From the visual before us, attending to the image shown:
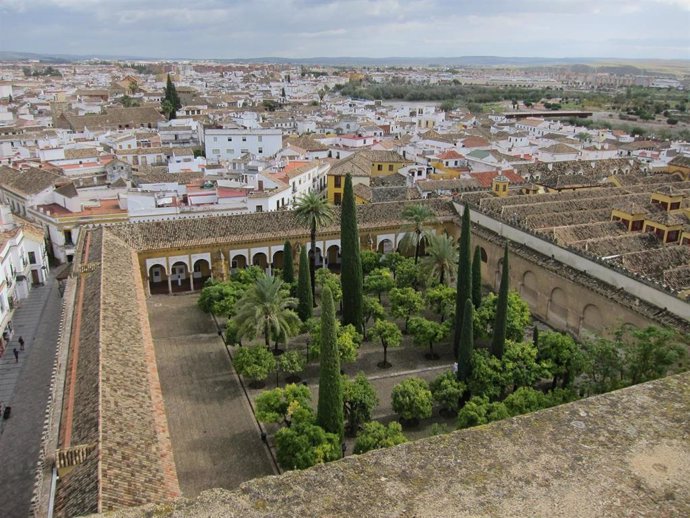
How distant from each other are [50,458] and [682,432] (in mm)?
11447

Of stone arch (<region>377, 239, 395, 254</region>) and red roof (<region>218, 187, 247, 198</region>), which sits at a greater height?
red roof (<region>218, 187, 247, 198</region>)

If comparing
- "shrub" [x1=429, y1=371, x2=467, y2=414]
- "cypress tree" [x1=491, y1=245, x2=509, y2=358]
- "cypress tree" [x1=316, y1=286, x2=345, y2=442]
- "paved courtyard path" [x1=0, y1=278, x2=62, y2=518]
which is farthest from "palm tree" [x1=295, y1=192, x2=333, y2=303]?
"cypress tree" [x1=316, y1=286, x2=345, y2=442]

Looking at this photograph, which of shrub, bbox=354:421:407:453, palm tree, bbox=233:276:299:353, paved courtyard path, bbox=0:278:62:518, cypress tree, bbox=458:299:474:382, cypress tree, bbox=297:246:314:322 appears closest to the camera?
shrub, bbox=354:421:407:453

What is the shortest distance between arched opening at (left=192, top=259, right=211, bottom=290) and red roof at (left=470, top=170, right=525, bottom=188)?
69.0ft

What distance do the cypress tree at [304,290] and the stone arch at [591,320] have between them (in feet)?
37.9

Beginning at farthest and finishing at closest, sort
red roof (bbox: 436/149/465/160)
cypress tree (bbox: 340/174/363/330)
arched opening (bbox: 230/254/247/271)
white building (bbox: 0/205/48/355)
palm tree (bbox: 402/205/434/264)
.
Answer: red roof (bbox: 436/149/465/160) < arched opening (bbox: 230/254/247/271) < palm tree (bbox: 402/205/434/264) < white building (bbox: 0/205/48/355) < cypress tree (bbox: 340/174/363/330)

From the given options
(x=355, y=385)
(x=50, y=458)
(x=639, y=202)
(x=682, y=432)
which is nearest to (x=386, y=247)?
(x=639, y=202)

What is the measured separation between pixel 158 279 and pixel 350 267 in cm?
1323

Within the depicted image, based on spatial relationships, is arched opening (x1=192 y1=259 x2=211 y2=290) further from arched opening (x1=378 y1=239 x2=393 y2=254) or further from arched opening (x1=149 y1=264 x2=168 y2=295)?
arched opening (x1=378 y1=239 x2=393 y2=254)

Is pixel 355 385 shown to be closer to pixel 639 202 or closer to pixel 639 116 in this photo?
pixel 639 202

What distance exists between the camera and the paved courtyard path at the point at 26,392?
1662 centimetres

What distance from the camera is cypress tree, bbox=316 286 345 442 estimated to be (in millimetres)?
15742

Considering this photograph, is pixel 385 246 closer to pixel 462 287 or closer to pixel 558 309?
pixel 558 309

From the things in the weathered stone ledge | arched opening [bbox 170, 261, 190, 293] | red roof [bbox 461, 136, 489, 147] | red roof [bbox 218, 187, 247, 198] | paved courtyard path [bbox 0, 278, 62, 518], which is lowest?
paved courtyard path [bbox 0, 278, 62, 518]
